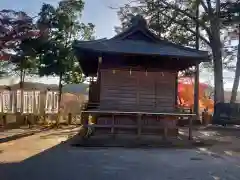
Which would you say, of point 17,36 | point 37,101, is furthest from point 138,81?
point 37,101

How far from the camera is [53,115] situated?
2830 cm

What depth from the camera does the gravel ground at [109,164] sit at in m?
9.24

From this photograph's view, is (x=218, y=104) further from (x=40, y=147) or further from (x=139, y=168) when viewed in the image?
(x=139, y=168)

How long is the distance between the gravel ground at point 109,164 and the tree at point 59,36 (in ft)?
35.8

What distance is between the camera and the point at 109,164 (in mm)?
11227

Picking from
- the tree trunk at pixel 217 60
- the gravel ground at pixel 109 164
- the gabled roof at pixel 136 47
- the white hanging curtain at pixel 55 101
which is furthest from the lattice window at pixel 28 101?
the tree trunk at pixel 217 60

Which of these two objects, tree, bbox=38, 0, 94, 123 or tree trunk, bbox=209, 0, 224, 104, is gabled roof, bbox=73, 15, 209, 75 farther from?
tree trunk, bbox=209, 0, 224, 104

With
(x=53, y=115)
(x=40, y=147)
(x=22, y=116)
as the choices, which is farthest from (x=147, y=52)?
(x=53, y=115)

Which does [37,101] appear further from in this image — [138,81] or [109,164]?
[109,164]

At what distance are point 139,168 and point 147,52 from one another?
286 inches

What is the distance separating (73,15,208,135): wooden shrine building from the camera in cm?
1730

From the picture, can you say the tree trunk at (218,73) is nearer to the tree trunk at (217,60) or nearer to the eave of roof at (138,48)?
the tree trunk at (217,60)

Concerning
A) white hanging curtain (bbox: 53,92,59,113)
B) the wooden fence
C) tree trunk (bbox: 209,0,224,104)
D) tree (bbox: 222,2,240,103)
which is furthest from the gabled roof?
tree trunk (bbox: 209,0,224,104)

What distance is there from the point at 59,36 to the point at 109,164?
1713 cm
